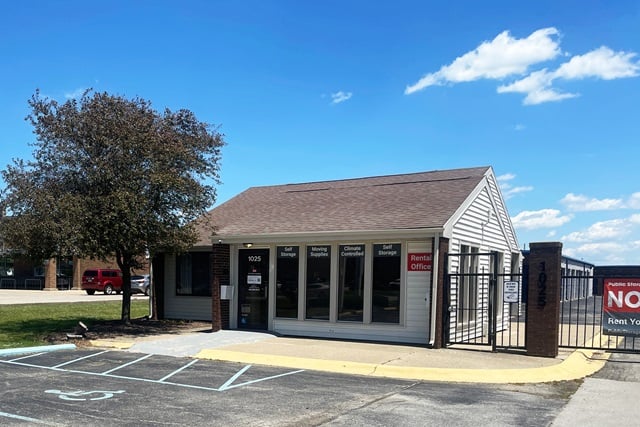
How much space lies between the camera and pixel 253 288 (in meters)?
16.8

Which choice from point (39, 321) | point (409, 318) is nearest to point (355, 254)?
point (409, 318)

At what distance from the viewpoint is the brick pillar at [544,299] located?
12.7 meters

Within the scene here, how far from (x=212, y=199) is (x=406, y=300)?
21.2 ft

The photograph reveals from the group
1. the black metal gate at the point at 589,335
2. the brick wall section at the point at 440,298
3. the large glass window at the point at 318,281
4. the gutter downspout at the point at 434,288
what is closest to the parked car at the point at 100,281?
the large glass window at the point at 318,281

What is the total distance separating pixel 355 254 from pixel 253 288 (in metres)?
3.37

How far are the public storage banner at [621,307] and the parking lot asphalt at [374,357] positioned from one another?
0.77 meters

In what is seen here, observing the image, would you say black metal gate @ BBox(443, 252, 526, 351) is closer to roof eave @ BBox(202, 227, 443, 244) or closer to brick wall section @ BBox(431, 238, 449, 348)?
brick wall section @ BBox(431, 238, 449, 348)

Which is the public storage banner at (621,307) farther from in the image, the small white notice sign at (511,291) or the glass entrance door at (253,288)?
the glass entrance door at (253,288)

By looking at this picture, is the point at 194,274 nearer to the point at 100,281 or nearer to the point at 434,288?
the point at 434,288

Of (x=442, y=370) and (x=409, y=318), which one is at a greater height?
(x=409, y=318)

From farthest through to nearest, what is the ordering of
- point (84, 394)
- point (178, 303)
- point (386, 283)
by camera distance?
point (178, 303) < point (386, 283) < point (84, 394)

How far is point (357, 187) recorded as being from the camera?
1950 centimetres

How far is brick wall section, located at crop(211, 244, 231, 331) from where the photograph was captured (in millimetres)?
16812

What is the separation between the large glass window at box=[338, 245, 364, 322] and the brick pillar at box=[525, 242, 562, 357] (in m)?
4.12
